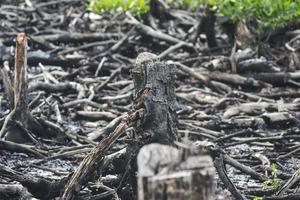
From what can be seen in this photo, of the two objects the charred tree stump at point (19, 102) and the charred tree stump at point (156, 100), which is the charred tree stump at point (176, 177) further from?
the charred tree stump at point (19, 102)

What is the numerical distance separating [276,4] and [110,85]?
7.05 feet

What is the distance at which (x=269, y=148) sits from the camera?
5.95 m

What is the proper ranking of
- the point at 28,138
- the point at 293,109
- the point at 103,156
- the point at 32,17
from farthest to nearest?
the point at 32,17 < the point at 293,109 < the point at 28,138 < the point at 103,156

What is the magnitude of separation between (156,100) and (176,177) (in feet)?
6.23

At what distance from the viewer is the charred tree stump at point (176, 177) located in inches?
82.4

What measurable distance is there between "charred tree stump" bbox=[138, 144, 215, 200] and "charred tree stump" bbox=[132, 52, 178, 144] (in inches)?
69.3

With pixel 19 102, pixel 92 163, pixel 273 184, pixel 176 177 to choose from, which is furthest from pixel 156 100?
pixel 19 102

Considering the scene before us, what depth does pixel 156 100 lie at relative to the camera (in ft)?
13.0

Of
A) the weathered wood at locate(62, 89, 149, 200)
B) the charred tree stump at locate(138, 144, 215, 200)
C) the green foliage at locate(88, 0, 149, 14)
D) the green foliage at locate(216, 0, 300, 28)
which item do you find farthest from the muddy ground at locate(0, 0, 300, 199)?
the charred tree stump at locate(138, 144, 215, 200)

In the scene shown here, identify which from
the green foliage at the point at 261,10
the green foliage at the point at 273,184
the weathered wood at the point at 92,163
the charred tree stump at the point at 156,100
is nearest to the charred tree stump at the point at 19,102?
the charred tree stump at the point at 156,100

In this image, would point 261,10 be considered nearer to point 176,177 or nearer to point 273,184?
point 273,184

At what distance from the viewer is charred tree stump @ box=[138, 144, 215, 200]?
6.87ft

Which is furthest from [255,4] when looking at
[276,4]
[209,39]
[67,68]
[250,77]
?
[67,68]

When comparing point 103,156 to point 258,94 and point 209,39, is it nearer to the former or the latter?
point 258,94
